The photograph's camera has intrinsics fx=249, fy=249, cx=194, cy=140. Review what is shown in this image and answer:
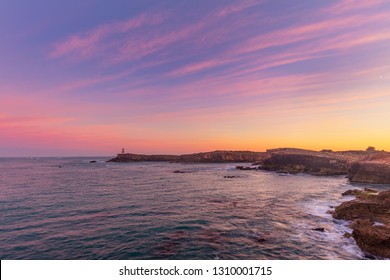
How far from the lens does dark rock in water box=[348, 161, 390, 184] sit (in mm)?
57406

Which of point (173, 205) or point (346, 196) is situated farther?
point (346, 196)

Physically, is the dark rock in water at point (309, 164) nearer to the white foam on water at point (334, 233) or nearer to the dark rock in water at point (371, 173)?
the dark rock in water at point (371, 173)

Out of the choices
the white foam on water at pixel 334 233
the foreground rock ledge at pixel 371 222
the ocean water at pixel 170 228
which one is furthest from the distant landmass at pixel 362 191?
the ocean water at pixel 170 228

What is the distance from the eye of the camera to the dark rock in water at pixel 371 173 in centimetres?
5741

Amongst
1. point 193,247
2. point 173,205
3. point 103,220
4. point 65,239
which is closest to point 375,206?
point 193,247

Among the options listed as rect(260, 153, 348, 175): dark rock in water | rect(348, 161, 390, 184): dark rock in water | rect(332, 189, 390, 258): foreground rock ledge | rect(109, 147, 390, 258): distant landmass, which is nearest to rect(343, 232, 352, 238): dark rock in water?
rect(109, 147, 390, 258): distant landmass

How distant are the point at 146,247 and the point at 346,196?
3457 cm

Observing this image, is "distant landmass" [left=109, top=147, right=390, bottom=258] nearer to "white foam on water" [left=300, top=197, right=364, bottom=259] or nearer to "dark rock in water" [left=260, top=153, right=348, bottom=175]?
"dark rock in water" [left=260, top=153, right=348, bottom=175]

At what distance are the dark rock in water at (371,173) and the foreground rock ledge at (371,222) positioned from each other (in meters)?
35.3

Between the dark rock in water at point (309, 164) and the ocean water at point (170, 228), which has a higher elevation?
the dark rock in water at point (309, 164)

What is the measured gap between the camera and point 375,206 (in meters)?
25.4

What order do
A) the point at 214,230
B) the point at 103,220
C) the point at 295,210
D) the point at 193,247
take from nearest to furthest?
the point at 193,247 → the point at 214,230 → the point at 103,220 → the point at 295,210

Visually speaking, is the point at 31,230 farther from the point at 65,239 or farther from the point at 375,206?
the point at 375,206

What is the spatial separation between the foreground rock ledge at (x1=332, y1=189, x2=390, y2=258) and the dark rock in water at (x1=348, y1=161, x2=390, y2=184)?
35.3 m
